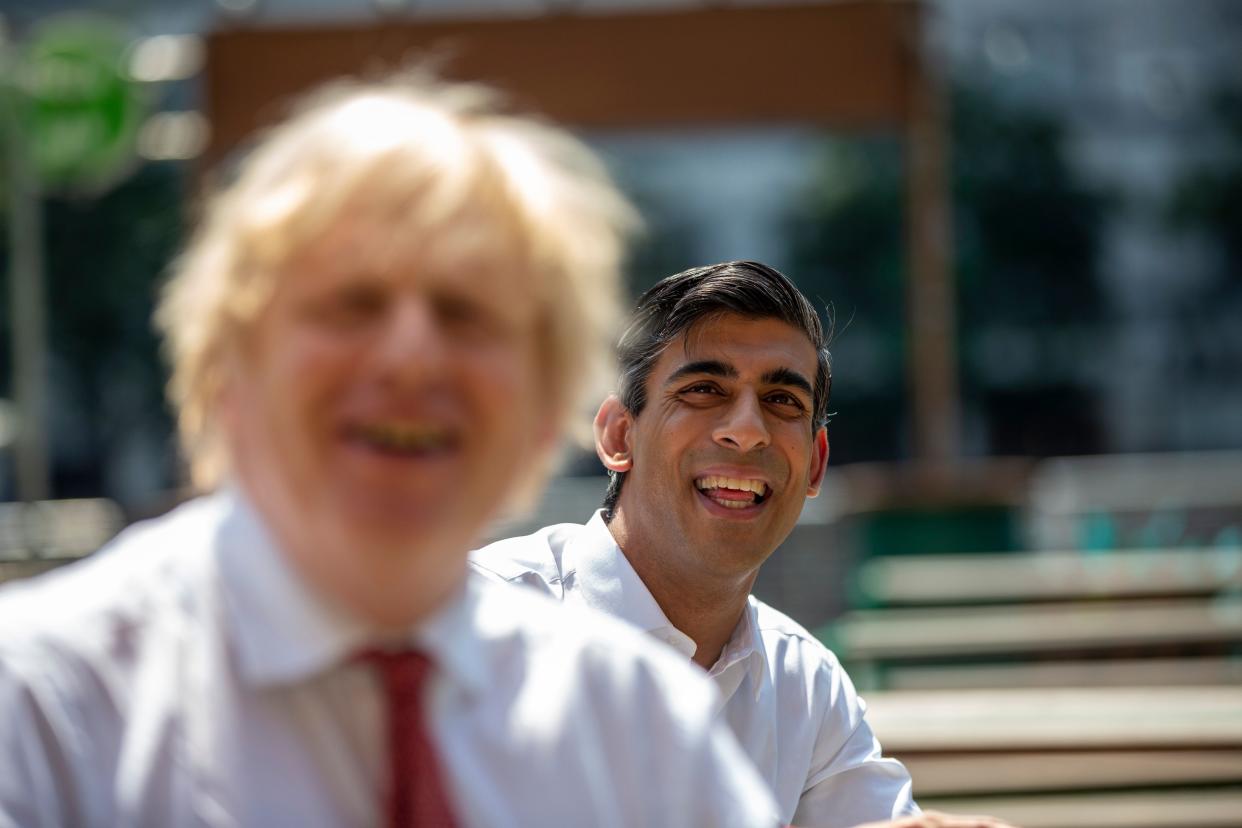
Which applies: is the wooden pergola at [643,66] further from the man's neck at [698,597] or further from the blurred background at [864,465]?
the man's neck at [698,597]

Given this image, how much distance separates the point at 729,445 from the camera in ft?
7.84

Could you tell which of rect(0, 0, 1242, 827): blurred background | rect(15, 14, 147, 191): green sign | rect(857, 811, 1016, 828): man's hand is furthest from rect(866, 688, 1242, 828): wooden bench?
rect(15, 14, 147, 191): green sign

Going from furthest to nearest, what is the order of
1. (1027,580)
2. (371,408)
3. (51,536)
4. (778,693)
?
(51,536)
(1027,580)
(778,693)
(371,408)

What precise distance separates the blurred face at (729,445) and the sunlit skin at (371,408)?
118 centimetres

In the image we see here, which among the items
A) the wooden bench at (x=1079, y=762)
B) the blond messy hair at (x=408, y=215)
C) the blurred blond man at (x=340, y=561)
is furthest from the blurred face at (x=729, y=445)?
the wooden bench at (x=1079, y=762)

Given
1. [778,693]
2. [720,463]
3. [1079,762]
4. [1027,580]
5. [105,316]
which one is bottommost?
[1079,762]

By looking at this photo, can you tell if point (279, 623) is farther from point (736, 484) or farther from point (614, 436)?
point (614, 436)

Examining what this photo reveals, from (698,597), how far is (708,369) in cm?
35

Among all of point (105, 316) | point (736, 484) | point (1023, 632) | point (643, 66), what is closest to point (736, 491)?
point (736, 484)

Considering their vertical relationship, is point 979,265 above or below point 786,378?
above

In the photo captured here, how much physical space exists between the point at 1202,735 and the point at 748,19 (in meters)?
4.60

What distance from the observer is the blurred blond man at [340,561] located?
1.15m

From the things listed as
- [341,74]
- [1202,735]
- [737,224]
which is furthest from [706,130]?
[737,224]

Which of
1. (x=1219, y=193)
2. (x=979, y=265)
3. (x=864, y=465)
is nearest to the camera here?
(x=864, y=465)
